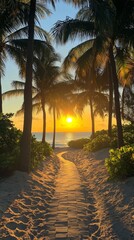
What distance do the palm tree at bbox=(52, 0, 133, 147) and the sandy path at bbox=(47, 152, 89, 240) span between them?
20.2 ft

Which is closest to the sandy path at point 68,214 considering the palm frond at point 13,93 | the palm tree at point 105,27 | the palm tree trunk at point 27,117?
the palm tree trunk at point 27,117

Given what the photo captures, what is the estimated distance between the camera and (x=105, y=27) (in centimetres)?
1237

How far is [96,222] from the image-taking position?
703 centimetres

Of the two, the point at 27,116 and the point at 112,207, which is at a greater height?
the point at 27,116

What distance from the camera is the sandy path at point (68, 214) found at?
6.25 meters

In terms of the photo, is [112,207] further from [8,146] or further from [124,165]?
[8,146]

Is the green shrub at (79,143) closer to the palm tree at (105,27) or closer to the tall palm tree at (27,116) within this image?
the palm tree at (105,27)

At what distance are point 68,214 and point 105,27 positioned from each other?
8240 mm

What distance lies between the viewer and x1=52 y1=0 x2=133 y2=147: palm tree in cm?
1248

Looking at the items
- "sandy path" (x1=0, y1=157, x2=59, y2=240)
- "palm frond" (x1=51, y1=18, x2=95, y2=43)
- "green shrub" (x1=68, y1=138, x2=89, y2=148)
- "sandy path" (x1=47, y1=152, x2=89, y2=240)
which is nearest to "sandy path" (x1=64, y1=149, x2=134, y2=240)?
"sandy path" (x1=47, y1=152, x2=89, y2=240)

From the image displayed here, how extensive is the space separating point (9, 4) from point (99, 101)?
21808 millimetres

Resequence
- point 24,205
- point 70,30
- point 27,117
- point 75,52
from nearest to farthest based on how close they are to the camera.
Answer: point 24,205, point 27,117, point 70,30, point 75,52

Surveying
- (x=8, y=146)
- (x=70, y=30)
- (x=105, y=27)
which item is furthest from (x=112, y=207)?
(x=70, y=30)

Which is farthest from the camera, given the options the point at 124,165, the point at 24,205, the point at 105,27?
the point at 105,27
